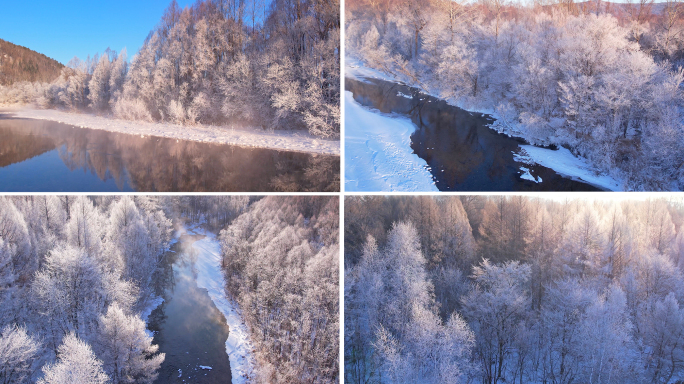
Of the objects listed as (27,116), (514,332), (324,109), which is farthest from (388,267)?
(27,116)

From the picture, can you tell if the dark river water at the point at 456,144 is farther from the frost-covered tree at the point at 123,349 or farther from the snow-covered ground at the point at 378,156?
the frost-covered tree at the point at 123,349

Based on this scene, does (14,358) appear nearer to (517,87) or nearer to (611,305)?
(611,305)

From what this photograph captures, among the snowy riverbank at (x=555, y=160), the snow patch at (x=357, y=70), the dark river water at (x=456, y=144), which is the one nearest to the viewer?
the dark river water at (x=456, y=144)

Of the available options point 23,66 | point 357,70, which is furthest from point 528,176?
point 23,66

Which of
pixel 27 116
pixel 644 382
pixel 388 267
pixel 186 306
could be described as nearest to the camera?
pixel 388 267

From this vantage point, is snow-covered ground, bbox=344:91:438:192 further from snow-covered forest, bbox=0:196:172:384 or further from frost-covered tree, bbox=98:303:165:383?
frost-covered tree, bbox=98:303:165:383

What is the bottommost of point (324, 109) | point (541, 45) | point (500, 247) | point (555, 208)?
point (500, 247)

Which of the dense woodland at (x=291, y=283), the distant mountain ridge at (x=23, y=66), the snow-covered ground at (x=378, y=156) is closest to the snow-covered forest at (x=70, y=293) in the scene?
the dense woodland at (x=291, y=283)

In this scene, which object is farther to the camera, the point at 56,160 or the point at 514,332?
the point at 514,332
